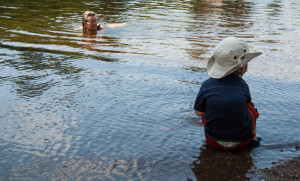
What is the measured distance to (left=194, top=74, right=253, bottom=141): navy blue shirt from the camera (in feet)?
13.8

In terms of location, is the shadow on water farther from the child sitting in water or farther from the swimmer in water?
the swimmer in water

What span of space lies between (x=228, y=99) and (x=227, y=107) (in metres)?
0.09

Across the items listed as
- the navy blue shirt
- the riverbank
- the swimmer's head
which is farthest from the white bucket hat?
the swimmer's head

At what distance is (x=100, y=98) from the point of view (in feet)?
20.7

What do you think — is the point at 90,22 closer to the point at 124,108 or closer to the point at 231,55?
the point at 124,108

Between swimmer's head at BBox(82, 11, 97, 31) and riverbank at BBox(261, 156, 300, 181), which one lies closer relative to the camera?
riverbank at BBox(261, 156, 300, 181)

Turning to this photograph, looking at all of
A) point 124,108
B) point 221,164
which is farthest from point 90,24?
Answer: point 221,164

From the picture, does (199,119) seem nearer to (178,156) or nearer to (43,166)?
(178,156)

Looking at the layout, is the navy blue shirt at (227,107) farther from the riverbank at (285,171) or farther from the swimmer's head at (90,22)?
the swimmer's head at (90,22)

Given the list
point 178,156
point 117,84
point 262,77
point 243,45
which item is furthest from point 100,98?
point 262,77

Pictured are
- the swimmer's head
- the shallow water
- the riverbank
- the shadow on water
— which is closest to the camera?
the riverbank

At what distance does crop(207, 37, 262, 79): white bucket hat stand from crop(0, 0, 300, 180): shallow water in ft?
3.14

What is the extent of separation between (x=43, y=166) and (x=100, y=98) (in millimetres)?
2374

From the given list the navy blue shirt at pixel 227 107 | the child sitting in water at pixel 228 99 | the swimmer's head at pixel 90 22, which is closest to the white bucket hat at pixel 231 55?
the child sitting in water at pixel 228 99
